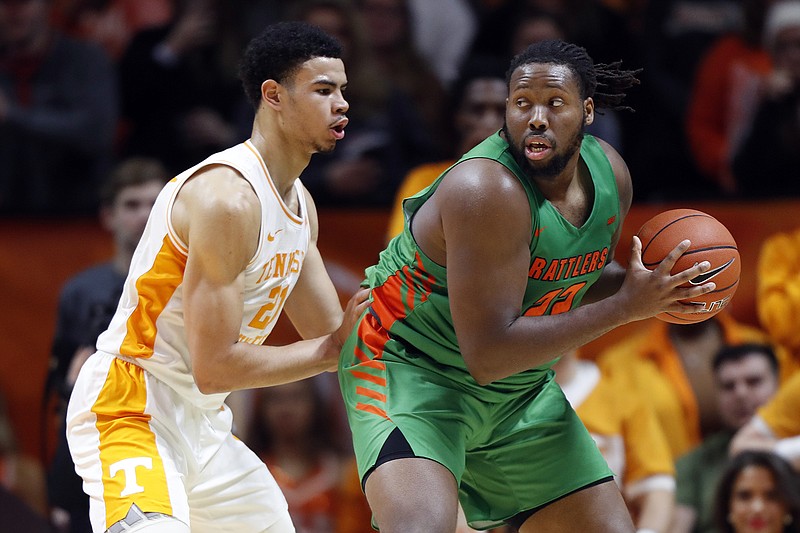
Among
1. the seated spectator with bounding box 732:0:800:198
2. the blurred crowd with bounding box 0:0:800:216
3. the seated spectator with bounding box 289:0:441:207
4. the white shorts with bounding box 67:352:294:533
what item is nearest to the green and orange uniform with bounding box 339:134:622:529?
the white shorts with bounding box 67:352:294:533

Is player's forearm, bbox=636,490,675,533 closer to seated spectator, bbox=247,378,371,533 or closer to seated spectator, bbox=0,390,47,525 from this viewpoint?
seated spectator, bbox=247,378,371,533

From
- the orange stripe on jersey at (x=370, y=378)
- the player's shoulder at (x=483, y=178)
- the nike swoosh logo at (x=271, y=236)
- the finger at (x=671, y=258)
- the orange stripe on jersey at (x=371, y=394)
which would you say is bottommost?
the orange stripe on jersey at (x=371, y=394)

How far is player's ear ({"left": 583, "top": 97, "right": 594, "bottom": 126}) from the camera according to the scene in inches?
153

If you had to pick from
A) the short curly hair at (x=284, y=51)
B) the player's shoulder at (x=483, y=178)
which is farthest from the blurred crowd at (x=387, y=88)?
the player's shoulder at (x=483, y=178)

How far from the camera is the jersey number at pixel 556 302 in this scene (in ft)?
13.1

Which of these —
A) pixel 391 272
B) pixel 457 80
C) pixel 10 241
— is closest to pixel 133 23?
pixel 10 241

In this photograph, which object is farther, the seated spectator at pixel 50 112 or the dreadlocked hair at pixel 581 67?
the seated spectator at pixel 50 112

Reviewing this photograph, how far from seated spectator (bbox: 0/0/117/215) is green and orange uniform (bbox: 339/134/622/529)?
140 inches

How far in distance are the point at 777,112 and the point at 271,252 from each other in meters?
3.94

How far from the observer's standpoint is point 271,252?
4184 millimetres

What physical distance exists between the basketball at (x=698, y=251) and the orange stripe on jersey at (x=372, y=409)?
3.07 feet

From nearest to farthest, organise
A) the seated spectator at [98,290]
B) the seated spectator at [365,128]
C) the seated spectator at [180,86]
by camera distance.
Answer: the seated spectator at [98,290] → the seated spectator at [365,128] → the seated spectator at [180,86]

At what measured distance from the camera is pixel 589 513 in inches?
159

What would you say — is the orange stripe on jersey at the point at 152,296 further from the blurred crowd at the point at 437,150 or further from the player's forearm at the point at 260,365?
the blurred crowd at the point at 437,150
